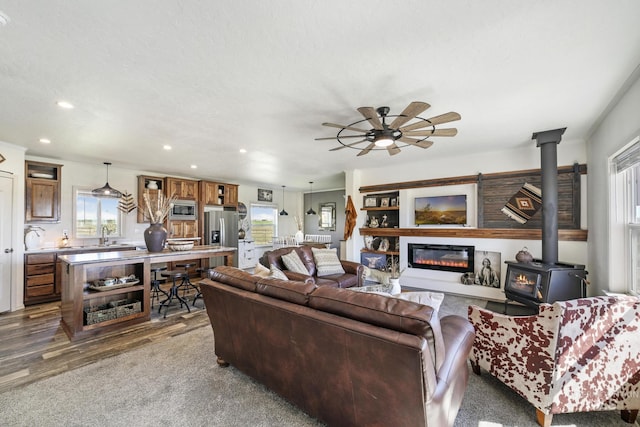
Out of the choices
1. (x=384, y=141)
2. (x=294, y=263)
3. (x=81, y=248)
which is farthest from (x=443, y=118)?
(x=81, y=248)

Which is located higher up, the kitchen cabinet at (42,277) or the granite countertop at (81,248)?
the granite countertop at (81,248)

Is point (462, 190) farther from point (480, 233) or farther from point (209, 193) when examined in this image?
point (209, 193)

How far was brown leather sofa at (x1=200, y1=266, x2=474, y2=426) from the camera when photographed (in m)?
1.21

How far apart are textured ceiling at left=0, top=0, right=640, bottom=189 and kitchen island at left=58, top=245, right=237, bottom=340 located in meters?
1.66

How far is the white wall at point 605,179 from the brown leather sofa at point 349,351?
2.45 meters

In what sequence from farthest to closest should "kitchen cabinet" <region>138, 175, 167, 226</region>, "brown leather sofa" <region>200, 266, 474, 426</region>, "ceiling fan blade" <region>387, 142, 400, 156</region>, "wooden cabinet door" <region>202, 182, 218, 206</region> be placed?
1. "wooden cabinet door" <region>202, 182, 218, 206</region>
2. "kitchen cabinet" <region>138, 175, 167, 226</region>
3. "ceiling fan blade" <region>387, 142, 400, 156</region>
4. "brown leather sofa" <region>200, 266, 474, 426</region>

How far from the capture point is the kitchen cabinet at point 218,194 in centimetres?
681

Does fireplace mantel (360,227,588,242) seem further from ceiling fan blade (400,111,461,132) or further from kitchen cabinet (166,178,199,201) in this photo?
kitchen cabinet (166,178,199,201)

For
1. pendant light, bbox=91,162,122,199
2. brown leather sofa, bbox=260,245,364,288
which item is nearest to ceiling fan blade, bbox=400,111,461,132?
brown leather sofa, bbox=260,245,364,288

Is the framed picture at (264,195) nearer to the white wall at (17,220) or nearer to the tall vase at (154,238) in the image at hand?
the tall vase at (154,238)

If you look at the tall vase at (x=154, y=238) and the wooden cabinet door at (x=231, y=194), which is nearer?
the tall vase at (x=154, y=238)

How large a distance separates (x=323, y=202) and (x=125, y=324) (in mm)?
7028

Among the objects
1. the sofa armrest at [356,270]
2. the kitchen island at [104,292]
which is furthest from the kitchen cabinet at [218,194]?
the sofa armrest at [356,270]

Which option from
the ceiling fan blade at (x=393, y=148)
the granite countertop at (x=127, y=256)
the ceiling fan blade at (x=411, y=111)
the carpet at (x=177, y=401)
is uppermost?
the ceiling fan blade at (x=411, y=111)
